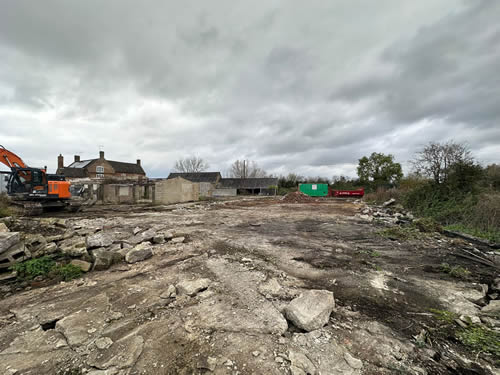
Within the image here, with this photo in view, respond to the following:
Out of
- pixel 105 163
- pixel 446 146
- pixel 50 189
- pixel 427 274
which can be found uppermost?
pixel 105 163

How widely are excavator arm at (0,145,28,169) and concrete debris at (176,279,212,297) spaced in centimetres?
1679

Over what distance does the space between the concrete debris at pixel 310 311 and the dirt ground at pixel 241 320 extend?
113 millimetres

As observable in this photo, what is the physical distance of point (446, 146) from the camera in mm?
14172

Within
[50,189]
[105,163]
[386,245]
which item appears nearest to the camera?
[386,245]

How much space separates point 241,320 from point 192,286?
125cm

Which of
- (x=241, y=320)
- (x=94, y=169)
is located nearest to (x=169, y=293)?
(x=241, y=320)

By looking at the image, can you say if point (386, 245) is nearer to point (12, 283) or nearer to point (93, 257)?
point (93, 257)

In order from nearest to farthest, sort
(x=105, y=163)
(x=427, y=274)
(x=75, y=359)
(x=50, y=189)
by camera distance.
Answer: (x=75, y=359), (x=427, y=274), (x=50, y=189), (x=105, y=163)

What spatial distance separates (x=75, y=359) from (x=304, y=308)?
288 cm

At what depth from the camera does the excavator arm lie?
1177cm

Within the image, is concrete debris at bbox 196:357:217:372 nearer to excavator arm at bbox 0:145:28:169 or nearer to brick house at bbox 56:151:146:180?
excavator arm at bbox 0:145:28:169

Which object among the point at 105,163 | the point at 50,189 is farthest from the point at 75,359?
the point at 105,163

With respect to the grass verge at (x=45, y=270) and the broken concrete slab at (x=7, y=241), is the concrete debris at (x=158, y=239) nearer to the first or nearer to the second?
the grass verge at (x=45, y=270)

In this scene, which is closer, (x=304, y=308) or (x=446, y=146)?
(x=304, y=308)
